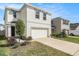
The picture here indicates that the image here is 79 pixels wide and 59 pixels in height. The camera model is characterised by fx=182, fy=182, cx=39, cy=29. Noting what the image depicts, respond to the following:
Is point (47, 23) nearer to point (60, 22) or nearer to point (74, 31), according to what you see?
point (60, 22)

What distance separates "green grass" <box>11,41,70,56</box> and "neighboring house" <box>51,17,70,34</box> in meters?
1.17

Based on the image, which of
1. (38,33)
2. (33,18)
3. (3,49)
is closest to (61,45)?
(38,33)

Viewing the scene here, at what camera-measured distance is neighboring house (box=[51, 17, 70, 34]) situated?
10.4 m

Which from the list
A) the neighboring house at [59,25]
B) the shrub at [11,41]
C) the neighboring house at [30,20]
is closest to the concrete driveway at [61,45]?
the neighboring house at [30,20]

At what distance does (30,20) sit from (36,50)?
1.75 m

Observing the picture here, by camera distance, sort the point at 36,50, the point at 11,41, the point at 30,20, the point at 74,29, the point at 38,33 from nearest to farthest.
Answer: the point at 36,50, the point at 11,41, the point at 30,20, the point at 74,29, the point at 38,33

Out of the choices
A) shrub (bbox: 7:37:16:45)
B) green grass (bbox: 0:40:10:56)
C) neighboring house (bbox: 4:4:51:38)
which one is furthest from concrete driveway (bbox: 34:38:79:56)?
green grass (bbox: 0:40:10:56)

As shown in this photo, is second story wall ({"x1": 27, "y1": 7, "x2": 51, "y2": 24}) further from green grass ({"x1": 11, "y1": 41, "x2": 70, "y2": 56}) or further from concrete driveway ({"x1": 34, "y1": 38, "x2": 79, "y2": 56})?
green grass ({"x1": 11, "y1": 41, "x2": 70, "y2": 56})

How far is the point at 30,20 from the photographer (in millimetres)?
10336

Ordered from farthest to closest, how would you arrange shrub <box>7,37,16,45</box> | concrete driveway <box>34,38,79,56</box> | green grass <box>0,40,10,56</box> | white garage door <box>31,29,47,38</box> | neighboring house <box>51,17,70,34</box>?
white garage door <box>31,29,47,38</box> → neighboring house <box>51,17,70,34</box> → shrub <box>7,37,16,45</box> → concrete driveway <box>34,38,79,56</box> → green grass <box>0,40,10,56</box>

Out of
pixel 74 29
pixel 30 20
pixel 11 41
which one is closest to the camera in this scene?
pixel 11 41

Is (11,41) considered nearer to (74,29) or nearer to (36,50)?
(36,50)

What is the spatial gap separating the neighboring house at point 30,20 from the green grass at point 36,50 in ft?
2.14

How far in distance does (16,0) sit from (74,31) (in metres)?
3.74
